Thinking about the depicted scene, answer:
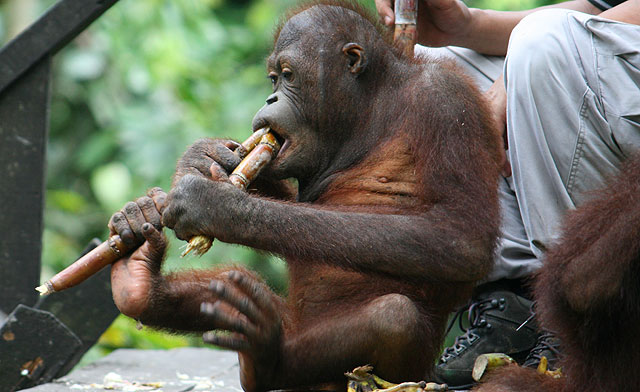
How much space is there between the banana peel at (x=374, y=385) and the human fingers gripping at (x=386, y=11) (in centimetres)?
133

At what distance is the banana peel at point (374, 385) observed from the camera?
2.20m

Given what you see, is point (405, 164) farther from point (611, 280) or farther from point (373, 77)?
point (611, 280)

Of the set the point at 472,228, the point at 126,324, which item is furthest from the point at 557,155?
the point at 126,324

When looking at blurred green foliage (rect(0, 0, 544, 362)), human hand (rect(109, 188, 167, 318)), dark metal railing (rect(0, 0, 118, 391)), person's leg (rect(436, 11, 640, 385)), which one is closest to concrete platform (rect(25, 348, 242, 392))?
dark metal railing (rect(0, 0, 118, 391))

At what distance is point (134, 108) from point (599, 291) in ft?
16.4

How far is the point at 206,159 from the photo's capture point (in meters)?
2.70

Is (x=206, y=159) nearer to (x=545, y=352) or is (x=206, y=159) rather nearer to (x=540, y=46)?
(x=540, y=46)

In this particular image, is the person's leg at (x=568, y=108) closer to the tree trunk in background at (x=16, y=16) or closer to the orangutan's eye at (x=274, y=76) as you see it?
the orangutan's eye at (x=274, y=76)

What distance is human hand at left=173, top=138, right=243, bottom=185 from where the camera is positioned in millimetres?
2662

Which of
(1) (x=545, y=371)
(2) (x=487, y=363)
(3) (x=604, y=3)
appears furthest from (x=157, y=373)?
(3) (x=604, y=3)

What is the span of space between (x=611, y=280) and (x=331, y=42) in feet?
4.06

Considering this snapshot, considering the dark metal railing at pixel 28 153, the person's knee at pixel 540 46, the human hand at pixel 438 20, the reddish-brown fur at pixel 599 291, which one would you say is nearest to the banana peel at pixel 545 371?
the reddish-brown fur at pixel 599 291

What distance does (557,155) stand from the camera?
2.56 metres

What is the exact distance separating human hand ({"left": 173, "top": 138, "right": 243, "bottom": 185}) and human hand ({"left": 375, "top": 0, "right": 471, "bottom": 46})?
0.80 m
